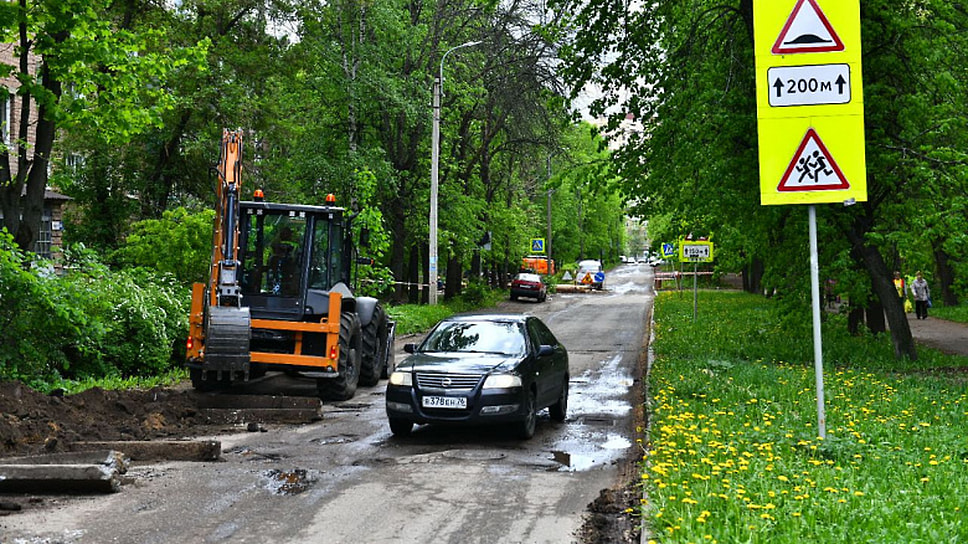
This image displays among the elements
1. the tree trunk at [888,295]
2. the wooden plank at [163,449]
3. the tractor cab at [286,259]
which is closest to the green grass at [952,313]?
the tree trunk at [888,295]

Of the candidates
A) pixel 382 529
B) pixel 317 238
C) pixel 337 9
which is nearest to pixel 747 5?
pixel 317 238

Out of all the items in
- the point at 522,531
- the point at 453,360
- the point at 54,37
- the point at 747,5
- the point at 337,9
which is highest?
the point at 337,9

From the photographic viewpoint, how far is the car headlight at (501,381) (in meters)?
10.9

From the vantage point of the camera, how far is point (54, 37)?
614 inches

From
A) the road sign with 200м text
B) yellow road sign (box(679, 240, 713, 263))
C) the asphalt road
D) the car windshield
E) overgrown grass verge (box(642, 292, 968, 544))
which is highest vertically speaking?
the road sign with 200м text

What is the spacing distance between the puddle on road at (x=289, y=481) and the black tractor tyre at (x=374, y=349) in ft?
24.3

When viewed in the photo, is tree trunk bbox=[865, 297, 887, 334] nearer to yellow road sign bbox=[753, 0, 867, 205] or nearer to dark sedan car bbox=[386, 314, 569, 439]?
dark sedan car bbox=[386, 314, 569, 439]

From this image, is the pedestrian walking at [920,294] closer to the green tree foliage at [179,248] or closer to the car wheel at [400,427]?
the green tree foliage at [179,248]

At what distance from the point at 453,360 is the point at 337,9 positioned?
73.5 ft

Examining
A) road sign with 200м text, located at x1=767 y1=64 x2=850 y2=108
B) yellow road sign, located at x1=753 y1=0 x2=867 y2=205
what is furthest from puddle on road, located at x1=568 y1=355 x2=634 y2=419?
road sign with 200м text, located at x1=767 y1=64 x2=850 y2=108

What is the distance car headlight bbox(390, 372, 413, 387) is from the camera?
11148mm

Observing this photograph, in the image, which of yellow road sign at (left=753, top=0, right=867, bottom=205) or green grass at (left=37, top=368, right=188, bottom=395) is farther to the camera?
green grass at (left=37, top=368, right=188, bottom=395)

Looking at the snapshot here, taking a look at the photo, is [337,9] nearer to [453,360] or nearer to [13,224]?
[13,224]

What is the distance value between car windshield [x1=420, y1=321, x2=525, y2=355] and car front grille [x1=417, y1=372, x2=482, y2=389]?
39.6 inches
